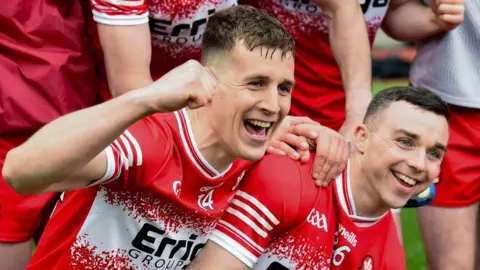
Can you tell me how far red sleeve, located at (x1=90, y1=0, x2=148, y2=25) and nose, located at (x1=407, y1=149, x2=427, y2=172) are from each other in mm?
1103

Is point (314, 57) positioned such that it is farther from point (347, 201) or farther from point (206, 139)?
point (206, 139)

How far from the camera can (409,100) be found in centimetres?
417

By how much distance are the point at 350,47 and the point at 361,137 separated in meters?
0.50

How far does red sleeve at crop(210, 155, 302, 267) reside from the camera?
3.84m

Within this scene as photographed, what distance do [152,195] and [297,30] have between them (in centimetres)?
131

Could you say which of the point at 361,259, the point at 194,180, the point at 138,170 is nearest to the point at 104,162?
the point at 138,170

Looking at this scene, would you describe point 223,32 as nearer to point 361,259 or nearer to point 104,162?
point 104,162

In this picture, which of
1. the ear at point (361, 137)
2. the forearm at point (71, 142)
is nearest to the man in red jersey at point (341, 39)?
the ear at point (361, 137)

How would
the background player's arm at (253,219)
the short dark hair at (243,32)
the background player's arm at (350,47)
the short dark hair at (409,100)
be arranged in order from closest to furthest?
the short dark hair at (243,32), the background player's arm at (253,219), the short dark hair at (409,100), the background player's arm at (350,47)

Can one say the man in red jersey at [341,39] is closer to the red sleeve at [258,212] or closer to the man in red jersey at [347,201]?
the man in red jersey at [347,201]

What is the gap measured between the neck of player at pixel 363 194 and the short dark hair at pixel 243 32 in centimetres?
58

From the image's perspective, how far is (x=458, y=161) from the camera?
500 centimetres

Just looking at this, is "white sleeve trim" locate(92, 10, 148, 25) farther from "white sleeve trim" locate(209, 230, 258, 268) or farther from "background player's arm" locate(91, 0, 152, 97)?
"white sleeve trim" locate(209, 230, 258, 268)

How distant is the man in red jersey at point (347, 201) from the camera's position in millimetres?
3861
